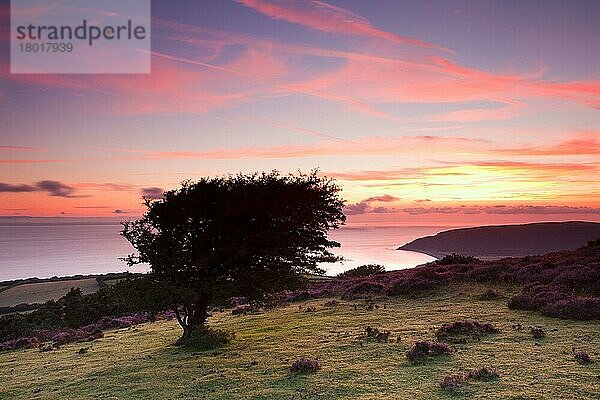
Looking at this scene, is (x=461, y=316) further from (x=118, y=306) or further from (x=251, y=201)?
(x=118, y=306)

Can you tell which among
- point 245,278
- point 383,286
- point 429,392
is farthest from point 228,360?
point 383,286

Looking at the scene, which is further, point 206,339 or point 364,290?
point 364,290

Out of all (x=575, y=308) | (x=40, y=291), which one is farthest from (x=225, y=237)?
(x=40, y=291)

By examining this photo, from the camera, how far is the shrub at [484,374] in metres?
15.1

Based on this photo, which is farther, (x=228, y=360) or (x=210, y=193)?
(x=210, y=193)

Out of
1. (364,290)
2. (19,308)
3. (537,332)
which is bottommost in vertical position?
(19,308)

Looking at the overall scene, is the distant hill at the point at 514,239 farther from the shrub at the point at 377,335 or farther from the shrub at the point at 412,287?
the shrub at the point at 377,335

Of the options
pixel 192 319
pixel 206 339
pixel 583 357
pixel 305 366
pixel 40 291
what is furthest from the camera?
pixel 40 291

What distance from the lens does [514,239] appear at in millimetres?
136500

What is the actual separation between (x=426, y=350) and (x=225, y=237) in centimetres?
1308

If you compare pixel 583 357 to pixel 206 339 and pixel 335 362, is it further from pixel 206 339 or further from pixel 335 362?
pixel 206 339

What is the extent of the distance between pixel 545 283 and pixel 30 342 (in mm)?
41782

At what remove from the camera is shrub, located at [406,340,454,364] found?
18.0 meters

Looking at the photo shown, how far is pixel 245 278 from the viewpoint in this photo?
26.3m
